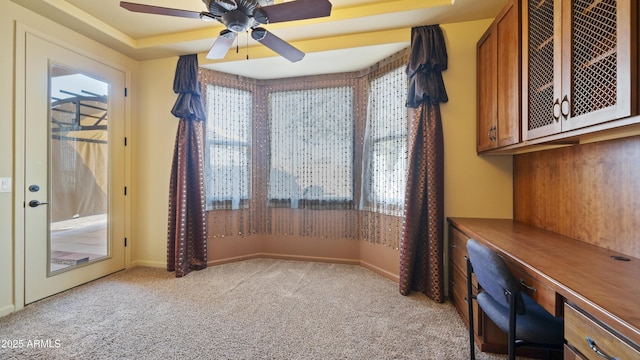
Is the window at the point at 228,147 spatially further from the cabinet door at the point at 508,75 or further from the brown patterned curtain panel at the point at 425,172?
the cabinet door at the point at 508,75

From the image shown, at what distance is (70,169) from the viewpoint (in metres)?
2.75

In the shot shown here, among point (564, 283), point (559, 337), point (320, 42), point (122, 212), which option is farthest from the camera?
point (122, 212)

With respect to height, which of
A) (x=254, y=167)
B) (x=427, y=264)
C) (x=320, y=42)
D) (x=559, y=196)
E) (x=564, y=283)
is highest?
(x=320, y=42)

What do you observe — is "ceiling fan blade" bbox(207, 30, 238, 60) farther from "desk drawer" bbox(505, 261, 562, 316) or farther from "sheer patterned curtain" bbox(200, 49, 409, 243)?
"desk drawer" bbox(505, 261, 562, 316)

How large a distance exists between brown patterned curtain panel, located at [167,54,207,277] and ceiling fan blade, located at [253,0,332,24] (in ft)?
5.72

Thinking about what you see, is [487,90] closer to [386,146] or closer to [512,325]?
[386,146]

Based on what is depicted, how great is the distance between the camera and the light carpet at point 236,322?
1.79 meters

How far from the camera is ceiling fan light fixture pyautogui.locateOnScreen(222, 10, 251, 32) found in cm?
174

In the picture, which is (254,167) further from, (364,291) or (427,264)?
(427,264)

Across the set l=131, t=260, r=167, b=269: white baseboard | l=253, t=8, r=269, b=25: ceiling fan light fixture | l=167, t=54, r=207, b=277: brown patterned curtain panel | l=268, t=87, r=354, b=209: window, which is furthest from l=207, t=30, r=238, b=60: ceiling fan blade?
l=131, t=260, r=167, b=269: white baseboard

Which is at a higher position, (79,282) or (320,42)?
(320,42)

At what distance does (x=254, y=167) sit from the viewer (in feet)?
12.1

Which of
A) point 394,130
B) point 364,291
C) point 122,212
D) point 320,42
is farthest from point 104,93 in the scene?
point 364,291

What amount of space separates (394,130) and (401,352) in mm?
2068
